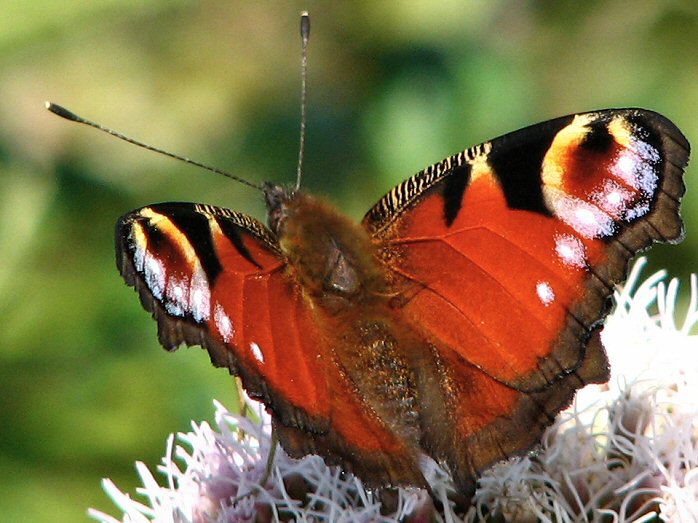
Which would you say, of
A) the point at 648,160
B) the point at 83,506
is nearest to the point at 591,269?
the point at 648,160

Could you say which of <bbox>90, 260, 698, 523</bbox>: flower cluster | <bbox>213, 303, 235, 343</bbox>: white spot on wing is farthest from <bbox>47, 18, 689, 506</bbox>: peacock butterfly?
<bbox>90, 260, 698, 523</bbox>: flower cluster

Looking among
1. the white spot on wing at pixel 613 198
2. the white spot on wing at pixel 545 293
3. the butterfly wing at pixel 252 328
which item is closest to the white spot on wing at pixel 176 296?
the butterfly wing at pixel 252 328

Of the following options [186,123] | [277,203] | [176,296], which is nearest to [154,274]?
[176,296]

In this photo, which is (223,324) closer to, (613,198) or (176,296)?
(176,296)

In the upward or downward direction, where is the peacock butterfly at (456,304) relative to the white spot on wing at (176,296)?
downward

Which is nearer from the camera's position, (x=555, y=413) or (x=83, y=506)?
(x=555, y=413)

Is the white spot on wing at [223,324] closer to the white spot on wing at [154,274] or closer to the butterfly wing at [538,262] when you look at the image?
the white spot on wing at [154,274]

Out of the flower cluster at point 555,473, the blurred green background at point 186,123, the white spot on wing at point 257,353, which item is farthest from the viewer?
the blurred green background at point 186,123

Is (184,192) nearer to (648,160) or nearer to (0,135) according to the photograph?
(0,135)
